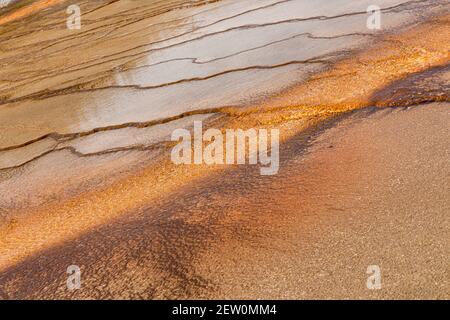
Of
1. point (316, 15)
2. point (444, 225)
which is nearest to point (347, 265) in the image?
point (444, 225)
